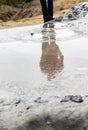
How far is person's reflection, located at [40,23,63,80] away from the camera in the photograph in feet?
13.8

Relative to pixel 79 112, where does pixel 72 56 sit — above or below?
below

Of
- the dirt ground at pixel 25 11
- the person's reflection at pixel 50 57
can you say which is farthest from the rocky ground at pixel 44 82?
the dirt ground at pixel 25 11

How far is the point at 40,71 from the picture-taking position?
4.17 meters

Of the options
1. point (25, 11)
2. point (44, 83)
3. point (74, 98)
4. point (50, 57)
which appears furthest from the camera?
point (25, 11)

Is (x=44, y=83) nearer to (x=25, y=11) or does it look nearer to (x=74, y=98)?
(x=74, y=98)

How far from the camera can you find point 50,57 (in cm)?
502

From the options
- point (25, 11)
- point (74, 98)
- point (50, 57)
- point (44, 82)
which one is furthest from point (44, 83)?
point (25, 11)

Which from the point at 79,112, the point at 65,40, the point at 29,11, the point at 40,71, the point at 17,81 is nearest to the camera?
the point at 79,112

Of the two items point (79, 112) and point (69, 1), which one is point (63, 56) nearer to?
point (79, 112)

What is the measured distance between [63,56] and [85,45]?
2.29ft

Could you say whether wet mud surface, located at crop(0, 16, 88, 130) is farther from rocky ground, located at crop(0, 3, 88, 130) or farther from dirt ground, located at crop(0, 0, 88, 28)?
dirt ground, located at crop(0, 0, 88, 28)

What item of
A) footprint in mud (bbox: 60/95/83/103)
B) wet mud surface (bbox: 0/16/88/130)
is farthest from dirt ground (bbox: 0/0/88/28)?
footprint in mud (bbox: 60/95/83/103)

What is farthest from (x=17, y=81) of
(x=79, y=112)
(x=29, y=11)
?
(x=29, y=11)

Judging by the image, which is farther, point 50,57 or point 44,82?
point 50,57
